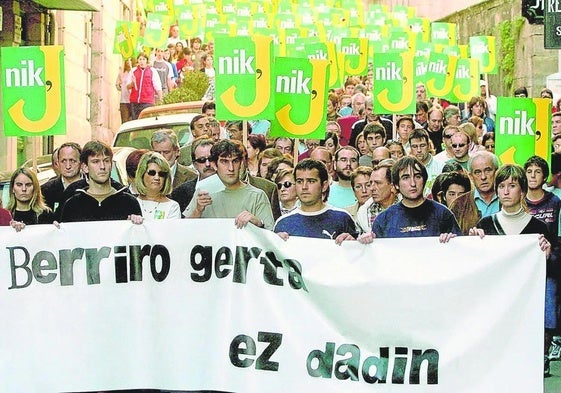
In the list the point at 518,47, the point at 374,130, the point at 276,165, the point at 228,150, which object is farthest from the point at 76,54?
the point at 228,150

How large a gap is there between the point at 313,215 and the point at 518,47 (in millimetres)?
21970

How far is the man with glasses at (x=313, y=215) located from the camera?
9.78 m

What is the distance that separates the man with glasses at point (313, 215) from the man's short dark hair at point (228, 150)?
0.82 m

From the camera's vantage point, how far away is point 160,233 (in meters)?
9.60

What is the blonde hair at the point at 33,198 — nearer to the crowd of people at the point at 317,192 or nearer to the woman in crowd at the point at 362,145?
the crowd of people at the point at 317,192

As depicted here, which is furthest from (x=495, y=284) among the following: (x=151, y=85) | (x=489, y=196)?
(x=151, y=85)

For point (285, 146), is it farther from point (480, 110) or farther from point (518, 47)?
point (518, 47)

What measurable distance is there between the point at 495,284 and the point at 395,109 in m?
7.37

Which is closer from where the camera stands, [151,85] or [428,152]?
[428,152]

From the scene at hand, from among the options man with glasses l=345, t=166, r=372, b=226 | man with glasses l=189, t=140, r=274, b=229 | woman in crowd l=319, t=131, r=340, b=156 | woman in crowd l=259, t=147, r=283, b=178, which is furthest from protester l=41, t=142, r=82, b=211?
woman in crowd l=319, t=131, r=340, b=156

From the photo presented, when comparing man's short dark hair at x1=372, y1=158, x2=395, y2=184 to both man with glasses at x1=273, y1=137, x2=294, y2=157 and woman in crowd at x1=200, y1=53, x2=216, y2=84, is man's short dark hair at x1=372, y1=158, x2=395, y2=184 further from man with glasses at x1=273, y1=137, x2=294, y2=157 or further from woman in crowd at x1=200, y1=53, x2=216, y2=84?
Answer: woman in crowd at x1=200, y1=53, x2=216, y2=84

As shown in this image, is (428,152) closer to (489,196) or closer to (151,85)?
(489,196)

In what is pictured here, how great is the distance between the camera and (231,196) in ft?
35.0

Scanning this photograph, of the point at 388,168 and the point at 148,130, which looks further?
the point at 148,130
